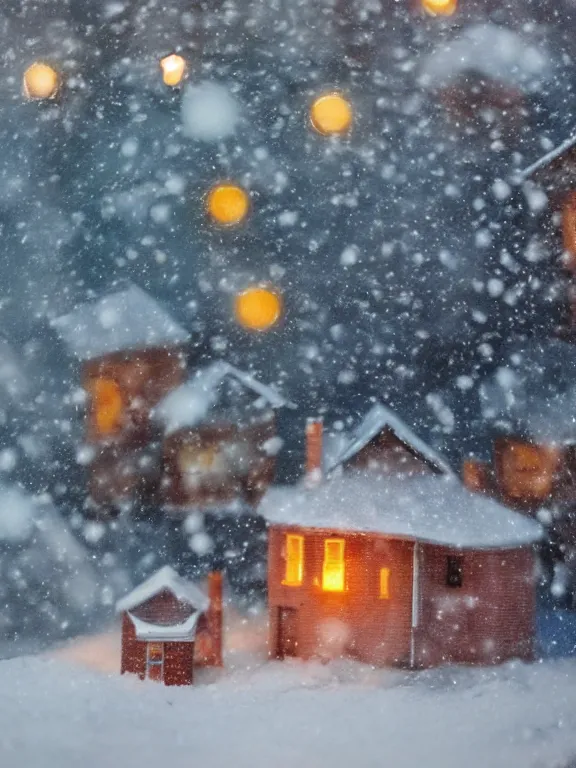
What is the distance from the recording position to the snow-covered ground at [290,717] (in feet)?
24.0

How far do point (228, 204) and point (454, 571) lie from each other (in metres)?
10.9

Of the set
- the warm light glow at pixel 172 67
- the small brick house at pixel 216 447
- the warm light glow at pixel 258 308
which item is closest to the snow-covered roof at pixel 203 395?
the small brick house at pixel 216 447

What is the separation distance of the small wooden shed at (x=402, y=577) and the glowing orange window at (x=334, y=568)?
2 centimetres

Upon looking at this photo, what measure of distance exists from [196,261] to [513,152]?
314 inches

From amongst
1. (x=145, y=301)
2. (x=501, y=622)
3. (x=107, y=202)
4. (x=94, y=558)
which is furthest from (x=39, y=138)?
(x=501, y=622)

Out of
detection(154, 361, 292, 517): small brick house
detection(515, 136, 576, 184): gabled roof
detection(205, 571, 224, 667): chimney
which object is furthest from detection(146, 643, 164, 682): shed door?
detection(515, 136, 576, 184): gabled roof

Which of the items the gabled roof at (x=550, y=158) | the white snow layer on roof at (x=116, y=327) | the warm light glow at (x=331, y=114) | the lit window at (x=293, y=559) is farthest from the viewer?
the white snow layer on roof at (x=116, y=327)

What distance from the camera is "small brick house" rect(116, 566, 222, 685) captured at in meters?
10.3

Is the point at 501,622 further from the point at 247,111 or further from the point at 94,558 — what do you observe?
the point at 247,111

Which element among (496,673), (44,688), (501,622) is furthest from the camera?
(501,622)

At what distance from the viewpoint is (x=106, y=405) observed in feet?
59.8

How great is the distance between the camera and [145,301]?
18.9m

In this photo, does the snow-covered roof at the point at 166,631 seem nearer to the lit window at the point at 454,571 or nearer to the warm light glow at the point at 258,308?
the lit window at the point at 454,571

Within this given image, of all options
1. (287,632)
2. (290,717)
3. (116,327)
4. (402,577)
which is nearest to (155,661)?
(290,717)
